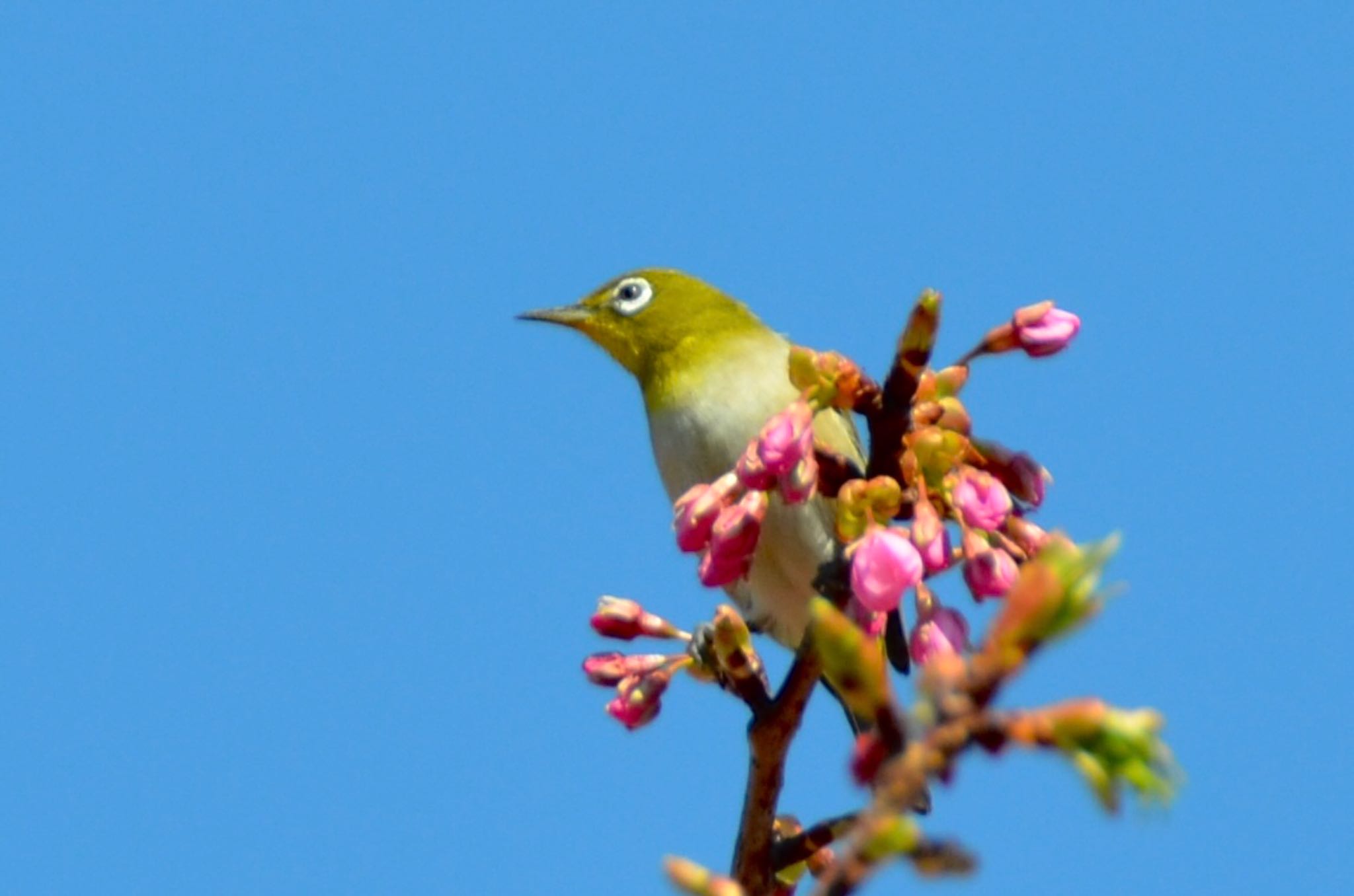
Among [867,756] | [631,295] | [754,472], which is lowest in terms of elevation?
[867,756]

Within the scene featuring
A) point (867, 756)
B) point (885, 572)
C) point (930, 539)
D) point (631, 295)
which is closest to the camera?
point (867, 756)

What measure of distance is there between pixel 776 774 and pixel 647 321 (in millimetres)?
4969

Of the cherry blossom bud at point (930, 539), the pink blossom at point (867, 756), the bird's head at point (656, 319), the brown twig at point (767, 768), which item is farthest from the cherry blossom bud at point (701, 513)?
the bird's head at point (656, 319)

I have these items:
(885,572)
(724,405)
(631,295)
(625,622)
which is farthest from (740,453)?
(885,572)

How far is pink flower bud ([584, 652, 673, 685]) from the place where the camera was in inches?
162

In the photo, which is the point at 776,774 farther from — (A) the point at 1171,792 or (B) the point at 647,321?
(B) the point at 647,321

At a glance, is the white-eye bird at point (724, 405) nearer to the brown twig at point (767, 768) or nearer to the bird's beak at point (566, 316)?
the bird's beak at point (566, 316)

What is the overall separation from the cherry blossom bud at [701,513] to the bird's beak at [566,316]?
4.90m

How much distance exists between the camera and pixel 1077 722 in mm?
1812

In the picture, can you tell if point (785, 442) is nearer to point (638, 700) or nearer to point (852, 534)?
point (852, 534)

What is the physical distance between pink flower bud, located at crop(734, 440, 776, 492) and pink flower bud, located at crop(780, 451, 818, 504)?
1.8 inches

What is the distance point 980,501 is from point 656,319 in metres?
4.76

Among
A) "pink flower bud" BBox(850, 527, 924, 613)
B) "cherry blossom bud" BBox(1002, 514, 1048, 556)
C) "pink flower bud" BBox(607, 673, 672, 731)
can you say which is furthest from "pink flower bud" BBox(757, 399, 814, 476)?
"pink flower bud" BBox(607, 673, 672, 731)

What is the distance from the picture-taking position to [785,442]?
3602 mm
